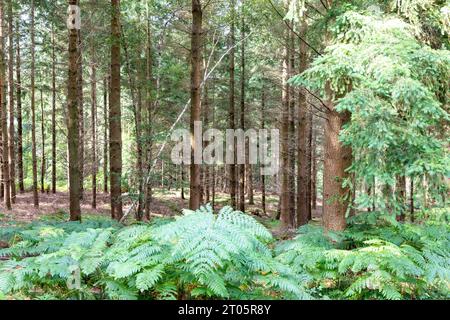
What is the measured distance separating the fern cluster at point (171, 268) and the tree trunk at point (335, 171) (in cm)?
293

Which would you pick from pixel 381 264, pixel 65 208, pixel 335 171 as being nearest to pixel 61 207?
pixel 65 208

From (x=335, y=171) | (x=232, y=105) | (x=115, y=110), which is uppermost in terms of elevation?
(x=232, y=105)

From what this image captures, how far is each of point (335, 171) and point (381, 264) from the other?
2666mm

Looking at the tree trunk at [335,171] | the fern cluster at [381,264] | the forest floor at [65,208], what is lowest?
the forest floor at [65,208]

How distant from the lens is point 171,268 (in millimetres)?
3570

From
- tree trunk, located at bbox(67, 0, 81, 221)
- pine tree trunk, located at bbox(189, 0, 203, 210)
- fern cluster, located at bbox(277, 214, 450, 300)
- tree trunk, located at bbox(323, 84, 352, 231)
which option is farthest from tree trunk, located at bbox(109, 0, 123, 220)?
fern cluster, located at bbox(277, 214, 450, 300)

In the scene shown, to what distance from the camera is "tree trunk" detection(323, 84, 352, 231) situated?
654 cm

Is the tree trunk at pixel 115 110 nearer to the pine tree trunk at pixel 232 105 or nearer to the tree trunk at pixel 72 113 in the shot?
the tree trunk at pixel 72 113

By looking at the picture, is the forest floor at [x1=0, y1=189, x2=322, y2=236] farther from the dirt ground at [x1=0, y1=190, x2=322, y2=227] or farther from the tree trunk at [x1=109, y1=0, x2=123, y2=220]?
the tree trunk at [x1=109, y1=0, x2=123, y2=220]

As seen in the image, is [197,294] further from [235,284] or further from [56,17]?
[56,17]

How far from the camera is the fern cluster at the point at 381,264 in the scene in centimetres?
400

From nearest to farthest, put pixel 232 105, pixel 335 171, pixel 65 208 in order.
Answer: pixel 335 171, pixel 65 208, pixel 232 105

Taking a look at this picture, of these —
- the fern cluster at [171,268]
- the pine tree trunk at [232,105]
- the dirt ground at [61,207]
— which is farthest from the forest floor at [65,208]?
the fern cluster at [171,268]

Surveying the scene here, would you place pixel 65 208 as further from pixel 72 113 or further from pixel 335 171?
pixel 335 171
